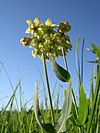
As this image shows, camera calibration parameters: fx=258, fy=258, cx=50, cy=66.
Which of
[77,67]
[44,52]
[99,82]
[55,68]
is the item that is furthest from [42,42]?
[99,82]

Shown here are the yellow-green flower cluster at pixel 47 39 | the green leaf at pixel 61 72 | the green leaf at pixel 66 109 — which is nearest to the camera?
the green leaf at pixel 66 109

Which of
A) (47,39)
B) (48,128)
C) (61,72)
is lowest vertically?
(48,128)

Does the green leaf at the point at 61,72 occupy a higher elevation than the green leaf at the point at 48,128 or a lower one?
higher

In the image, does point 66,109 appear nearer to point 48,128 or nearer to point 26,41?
point 48,128

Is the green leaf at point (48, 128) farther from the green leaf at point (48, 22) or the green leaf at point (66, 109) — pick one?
the green leaf at point (48, 22)

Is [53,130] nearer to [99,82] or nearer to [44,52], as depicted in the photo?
[99,82]

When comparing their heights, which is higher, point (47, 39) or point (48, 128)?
point (47, 39)

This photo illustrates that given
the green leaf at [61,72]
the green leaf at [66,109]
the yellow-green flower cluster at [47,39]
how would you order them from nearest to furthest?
the green leaf at [66,109] < the green leaf at [61,72] < the yellow-green flower cluster at [47,39]

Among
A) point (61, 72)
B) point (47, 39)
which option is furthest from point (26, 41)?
point (61, 72)

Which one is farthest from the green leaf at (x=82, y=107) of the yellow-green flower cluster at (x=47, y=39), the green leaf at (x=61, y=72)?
the yellow-green flower cluster at (x=47, y=39)
